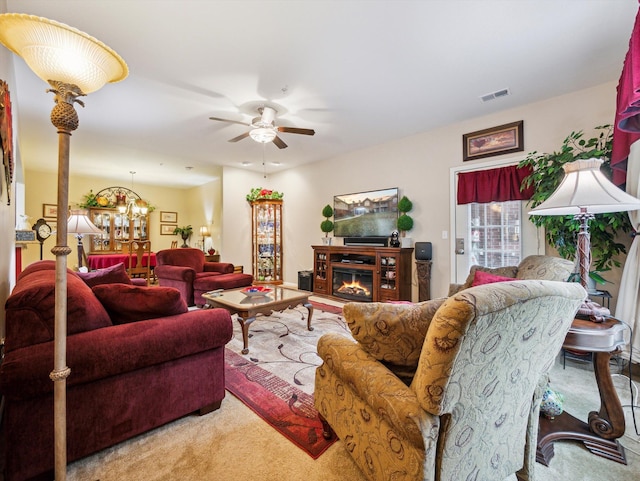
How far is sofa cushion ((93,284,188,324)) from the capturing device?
62.0 inches

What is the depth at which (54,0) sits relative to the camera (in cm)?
193

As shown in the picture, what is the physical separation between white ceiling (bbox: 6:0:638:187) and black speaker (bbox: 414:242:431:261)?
5.82ft

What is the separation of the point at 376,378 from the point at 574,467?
1.26m

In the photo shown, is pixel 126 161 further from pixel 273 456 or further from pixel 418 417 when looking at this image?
pixel 418 417

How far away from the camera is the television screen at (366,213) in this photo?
4.65 meters

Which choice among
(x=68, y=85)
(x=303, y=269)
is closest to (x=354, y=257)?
(x=303, y=269)

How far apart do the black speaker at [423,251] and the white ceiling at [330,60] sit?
5.82ft

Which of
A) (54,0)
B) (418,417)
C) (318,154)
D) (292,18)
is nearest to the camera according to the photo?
(418,417)

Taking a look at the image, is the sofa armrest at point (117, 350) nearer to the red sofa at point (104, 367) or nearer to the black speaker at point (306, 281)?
the red sofa at point (104, 367)

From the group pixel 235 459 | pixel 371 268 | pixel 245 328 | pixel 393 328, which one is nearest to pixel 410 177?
pixel 371 268

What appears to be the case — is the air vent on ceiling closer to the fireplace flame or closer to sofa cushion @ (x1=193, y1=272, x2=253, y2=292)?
the fireplace flame

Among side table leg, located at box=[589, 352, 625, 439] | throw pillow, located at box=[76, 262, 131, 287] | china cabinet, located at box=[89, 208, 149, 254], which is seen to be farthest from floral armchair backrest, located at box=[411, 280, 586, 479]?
china cabinet, located at box=[89, 208, 149, 254]

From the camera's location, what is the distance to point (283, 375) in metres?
2.25

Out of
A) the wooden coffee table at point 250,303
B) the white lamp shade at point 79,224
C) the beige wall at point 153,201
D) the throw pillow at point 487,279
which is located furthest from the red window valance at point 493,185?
the beige wall at point 153,201
